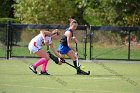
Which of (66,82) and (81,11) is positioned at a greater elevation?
(81,11)

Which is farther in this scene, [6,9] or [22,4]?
[6,9]

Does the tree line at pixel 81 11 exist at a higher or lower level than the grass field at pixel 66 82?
higher

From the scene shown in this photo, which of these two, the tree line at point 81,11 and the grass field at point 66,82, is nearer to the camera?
the grass field at point 66,82

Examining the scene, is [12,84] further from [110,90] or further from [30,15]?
[30,15]

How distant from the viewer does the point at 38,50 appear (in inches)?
699

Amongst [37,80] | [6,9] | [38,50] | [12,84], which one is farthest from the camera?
[6,9]

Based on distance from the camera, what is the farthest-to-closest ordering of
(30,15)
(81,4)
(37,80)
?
(30,15) → (81,4) → (37,80)

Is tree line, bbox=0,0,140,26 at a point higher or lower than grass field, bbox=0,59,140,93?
higher

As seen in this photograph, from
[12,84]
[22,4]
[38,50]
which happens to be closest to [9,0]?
[22,4]

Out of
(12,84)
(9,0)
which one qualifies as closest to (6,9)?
(9,0)

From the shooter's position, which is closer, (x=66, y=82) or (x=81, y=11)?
(x=66, y=82)

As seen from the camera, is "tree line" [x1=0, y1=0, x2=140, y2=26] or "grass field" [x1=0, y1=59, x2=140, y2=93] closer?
"grass field" [x1=0, y1=59, x2=140, y2=93]

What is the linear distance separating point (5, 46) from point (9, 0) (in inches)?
868

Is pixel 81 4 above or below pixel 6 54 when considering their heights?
above
